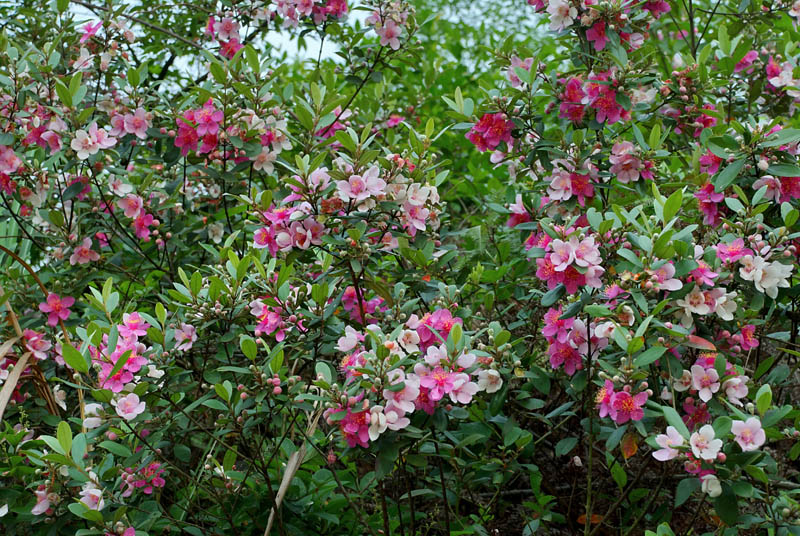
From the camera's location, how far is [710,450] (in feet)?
5.25

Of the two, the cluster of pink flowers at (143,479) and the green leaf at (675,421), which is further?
the cluster of pink flowers at (143,479)

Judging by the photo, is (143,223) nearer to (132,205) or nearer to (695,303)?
(132,205)

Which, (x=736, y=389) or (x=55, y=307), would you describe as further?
(x=55, y=307)

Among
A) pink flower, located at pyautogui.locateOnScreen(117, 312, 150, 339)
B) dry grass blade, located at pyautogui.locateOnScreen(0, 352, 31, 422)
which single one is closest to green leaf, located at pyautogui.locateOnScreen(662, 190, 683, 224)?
pink flower, located at pyautogui.locateOnScreen(117, 312, 150, 339)

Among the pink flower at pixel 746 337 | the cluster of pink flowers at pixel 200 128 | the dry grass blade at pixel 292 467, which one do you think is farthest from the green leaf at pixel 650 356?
the cluster of pink flowers at pixel 200 128

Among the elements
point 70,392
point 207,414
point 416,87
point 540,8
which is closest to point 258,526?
point 207,414

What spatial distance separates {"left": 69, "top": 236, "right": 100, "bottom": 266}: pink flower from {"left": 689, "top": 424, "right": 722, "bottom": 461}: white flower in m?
2.10

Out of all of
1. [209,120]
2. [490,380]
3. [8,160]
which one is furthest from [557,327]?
[8,160]

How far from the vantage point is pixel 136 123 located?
8.69ft

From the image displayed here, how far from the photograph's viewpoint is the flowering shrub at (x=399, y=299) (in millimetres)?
1825

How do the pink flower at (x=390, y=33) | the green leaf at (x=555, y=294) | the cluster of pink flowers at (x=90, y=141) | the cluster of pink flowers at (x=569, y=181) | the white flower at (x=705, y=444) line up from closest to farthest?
1. the white flower at (x=705, y=444)
2. the green leaf at (x=555, y=294)
3. the cluster of pink flowers at (x=569, y=181)
4. the cluster of pink flowers at (x=90, y=141)
5. the pink flower at (x=390, y=33)

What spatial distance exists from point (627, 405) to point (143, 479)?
50.0 inches

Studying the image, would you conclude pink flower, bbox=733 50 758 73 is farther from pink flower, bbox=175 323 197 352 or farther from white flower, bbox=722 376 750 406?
pink flower, bbox=175 323 197 352

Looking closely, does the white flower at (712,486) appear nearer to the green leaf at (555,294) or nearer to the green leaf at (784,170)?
the green leaf at (555,294)
